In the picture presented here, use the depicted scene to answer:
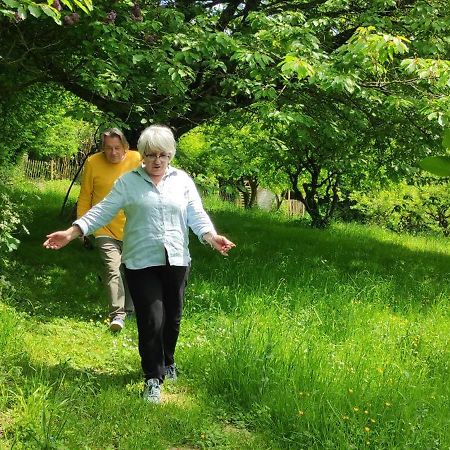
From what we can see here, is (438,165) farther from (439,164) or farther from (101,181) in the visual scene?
(101,181)

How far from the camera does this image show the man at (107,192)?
5207 millimetres

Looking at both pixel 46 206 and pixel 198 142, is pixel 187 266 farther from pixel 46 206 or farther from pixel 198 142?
pixel 198 142

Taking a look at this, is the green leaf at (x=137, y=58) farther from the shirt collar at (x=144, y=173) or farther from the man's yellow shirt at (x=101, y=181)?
the shirt collar at (x=144, y=173)

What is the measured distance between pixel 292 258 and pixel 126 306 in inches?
130

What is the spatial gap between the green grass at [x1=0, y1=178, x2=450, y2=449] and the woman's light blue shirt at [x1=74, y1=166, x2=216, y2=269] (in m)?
0.85

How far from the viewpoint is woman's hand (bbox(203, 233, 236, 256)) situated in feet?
12.0

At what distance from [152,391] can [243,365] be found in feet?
2.02

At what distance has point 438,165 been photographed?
0.97 metres

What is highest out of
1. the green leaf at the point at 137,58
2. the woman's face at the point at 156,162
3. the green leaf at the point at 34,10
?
the green leaf at the point at 34,10

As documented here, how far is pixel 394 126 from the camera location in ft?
26.2

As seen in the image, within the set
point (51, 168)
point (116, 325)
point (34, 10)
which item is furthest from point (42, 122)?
point (34, 10)

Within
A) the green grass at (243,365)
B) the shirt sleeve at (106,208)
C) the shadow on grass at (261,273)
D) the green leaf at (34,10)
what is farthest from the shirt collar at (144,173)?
the shadow on grass at (261,273)

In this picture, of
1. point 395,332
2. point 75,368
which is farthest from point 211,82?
point 75,368

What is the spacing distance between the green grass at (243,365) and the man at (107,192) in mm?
350
